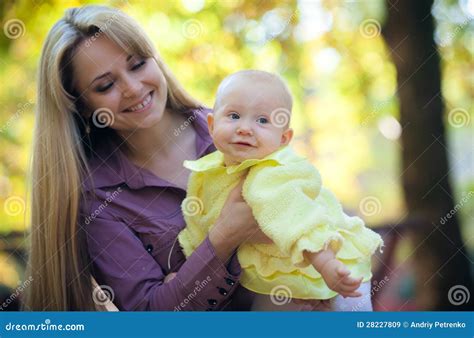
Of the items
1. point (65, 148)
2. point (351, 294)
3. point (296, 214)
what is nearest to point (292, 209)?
point (296, 214)

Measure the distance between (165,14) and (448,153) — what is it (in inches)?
42.0

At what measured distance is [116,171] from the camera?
2068mm

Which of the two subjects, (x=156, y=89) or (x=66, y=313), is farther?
(x=66, y=313)

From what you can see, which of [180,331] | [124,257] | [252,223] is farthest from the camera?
[180,331]

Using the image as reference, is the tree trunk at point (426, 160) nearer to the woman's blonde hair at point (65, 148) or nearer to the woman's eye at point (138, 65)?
the woman's blonde hair at point (65, 148)

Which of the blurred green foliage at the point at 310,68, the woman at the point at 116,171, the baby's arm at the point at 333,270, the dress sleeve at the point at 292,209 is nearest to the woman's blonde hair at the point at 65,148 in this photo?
the woman at the point at 116,171

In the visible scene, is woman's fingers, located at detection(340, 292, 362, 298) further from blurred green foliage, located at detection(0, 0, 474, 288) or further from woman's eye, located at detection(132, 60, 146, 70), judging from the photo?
woman's eye, located at detection(132, 60, 146, 70)

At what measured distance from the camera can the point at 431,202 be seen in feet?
7.31

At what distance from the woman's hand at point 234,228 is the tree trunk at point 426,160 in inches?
25.7

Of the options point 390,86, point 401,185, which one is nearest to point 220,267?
point 401,185

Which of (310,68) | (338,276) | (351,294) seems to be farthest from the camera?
(310,68)

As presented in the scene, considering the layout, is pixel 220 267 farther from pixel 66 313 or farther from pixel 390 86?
pixel 390 86

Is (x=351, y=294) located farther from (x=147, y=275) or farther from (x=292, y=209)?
(x=147, y=275)

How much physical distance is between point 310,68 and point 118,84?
25.6 inches
